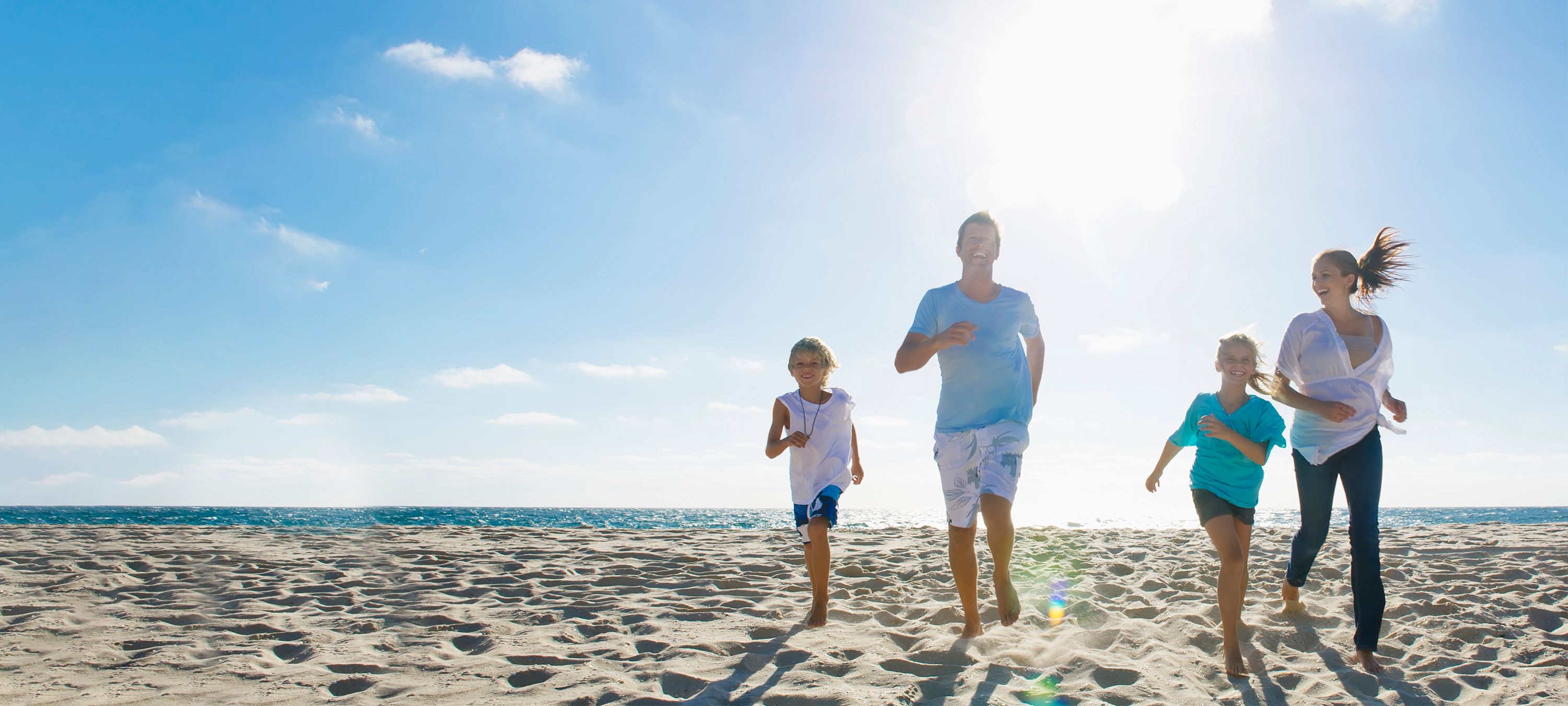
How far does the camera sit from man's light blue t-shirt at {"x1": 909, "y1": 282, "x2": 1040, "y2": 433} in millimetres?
3781

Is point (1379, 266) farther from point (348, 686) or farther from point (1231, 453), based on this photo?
point (348, 686)

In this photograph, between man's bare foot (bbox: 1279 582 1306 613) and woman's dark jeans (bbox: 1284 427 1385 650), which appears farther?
man's bare foot (bbox: 1279 582 1306 613)

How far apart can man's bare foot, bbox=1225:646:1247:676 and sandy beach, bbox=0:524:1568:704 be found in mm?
55

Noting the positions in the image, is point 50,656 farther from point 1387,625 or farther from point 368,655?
point 1387,625

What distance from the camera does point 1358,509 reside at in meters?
3.43

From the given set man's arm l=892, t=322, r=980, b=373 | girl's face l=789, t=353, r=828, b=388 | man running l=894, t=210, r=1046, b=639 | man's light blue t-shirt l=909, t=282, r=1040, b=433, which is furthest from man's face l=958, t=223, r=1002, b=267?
girl's face l=789, t=353, r=828, b=388

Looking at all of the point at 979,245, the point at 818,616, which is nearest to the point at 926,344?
the point at 979,245

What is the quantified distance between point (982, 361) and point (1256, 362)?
1307 millimetres

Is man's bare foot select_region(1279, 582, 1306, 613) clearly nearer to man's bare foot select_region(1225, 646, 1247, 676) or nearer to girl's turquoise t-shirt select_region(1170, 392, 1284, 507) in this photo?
girl's turquoise t-shirt select_region(1170, 392, 1284, 507)

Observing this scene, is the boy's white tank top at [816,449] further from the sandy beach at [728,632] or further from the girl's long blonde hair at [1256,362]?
the girl's long blonde hair at [1256,362]

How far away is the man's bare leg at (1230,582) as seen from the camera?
10.3ft

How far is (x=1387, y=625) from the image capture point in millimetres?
3965

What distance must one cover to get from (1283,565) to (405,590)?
6.57m

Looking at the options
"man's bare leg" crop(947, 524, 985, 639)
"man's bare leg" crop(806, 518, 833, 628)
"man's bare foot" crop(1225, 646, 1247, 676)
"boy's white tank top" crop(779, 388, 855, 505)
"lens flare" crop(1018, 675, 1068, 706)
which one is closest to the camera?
"lens flare" crop(1018, 675, 1068, 706)
